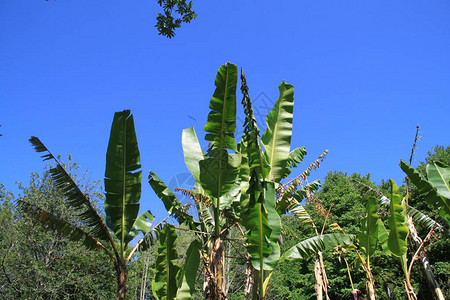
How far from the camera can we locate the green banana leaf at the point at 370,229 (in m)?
6.21

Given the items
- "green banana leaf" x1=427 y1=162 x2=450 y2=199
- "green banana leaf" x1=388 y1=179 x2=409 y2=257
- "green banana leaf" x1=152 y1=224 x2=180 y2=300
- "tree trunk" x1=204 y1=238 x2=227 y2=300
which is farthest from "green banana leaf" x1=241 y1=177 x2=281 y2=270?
"green banana leaf" x1=427 y1=162 x2=450 y2=199

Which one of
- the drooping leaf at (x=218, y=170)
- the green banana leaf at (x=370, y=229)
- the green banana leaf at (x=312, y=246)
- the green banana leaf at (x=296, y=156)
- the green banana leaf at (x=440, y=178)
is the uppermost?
the green banana leaf at (x=296, y=156)

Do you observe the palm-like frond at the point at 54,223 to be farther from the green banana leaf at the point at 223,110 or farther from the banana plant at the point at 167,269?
the green banana leaf at the point at 223,110

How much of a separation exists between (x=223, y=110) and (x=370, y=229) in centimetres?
442

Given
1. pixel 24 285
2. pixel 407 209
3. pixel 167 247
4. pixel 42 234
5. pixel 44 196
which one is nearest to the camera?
pixel 167 247

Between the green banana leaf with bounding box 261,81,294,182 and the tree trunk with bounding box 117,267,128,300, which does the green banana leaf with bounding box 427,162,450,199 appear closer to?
the green banana leaf with bounding box 261,81,294,182

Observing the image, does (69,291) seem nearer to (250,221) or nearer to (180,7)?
(250,221)

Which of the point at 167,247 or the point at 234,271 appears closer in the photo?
the point at 167,247

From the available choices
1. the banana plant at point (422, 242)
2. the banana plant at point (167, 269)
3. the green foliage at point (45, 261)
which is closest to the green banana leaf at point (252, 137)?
the banana plant at point (167, 269)

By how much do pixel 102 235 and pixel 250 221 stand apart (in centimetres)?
233

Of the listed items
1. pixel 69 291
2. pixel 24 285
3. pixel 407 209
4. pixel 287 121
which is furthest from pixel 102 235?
pixel 69 291

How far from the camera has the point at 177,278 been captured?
627 centimetres

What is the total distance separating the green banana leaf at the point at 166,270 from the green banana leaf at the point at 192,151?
140 cm

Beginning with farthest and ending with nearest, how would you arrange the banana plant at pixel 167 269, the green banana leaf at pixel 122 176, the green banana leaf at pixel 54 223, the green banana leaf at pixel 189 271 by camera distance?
the banana plant at pixel 167 269 < the green banana leaf at pixel 189 271 < the green banana leaf at pixel 122 176 < the green banana leaf at pixel 54 223
